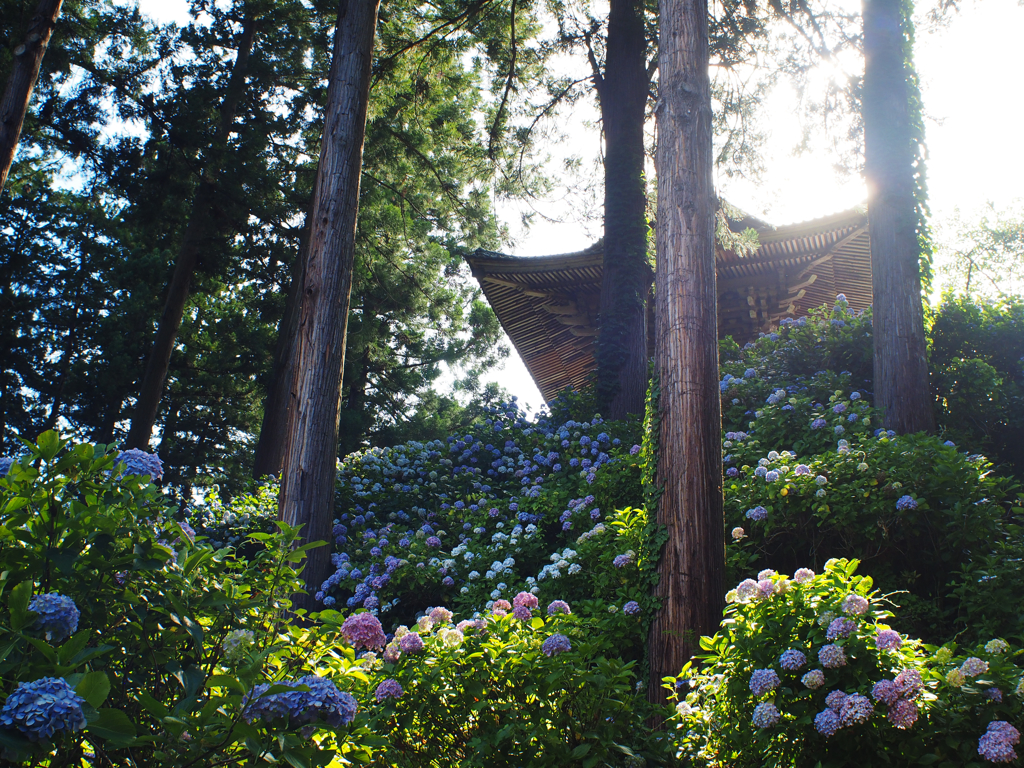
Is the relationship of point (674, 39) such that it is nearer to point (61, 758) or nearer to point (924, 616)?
point (924, 616)

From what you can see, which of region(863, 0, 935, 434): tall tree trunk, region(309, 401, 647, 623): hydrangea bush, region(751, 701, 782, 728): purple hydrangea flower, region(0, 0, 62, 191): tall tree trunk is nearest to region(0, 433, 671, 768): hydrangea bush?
region(751, 701, 782, 728): purple hydrangea flower

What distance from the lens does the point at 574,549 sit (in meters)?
4.35

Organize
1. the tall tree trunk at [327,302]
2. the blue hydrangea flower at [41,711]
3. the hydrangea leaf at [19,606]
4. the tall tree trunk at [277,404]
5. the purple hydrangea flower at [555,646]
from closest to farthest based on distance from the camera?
1. the blue hydrangea flower at [41,711]
2. the hydrangea leaf at [19,606]
3. the purple hydrangea flower at [555,646]
4. the tall tree trunk at [327,302]
5. the tall tree trunk at [277,404]

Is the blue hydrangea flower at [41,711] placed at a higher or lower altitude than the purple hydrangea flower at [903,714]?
higher

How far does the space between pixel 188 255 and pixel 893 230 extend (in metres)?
11.5

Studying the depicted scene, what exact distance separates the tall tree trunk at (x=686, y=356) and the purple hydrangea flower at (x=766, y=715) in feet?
3.49

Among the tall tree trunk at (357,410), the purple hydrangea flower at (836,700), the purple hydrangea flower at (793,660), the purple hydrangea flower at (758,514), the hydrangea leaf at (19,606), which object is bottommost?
the purple hydrangea flower at (836,700)

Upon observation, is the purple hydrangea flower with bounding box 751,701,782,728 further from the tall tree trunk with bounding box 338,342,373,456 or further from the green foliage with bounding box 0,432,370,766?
the tall tree trunk with bounding box 338,342,373,456

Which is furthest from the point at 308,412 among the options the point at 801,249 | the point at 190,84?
the point at 190,84

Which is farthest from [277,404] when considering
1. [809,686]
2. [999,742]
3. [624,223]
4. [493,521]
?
[999,742]

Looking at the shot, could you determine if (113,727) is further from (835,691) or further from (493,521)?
(493,521)

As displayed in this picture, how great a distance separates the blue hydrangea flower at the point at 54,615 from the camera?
138 cm

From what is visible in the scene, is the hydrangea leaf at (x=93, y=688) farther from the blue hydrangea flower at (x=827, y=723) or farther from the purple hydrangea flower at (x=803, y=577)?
the purple hydrangea flower at (x=803, y=577)

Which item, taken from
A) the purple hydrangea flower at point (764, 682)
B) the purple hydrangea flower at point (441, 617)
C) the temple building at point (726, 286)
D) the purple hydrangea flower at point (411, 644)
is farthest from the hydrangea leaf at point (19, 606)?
the temple building at point (726, 286)
